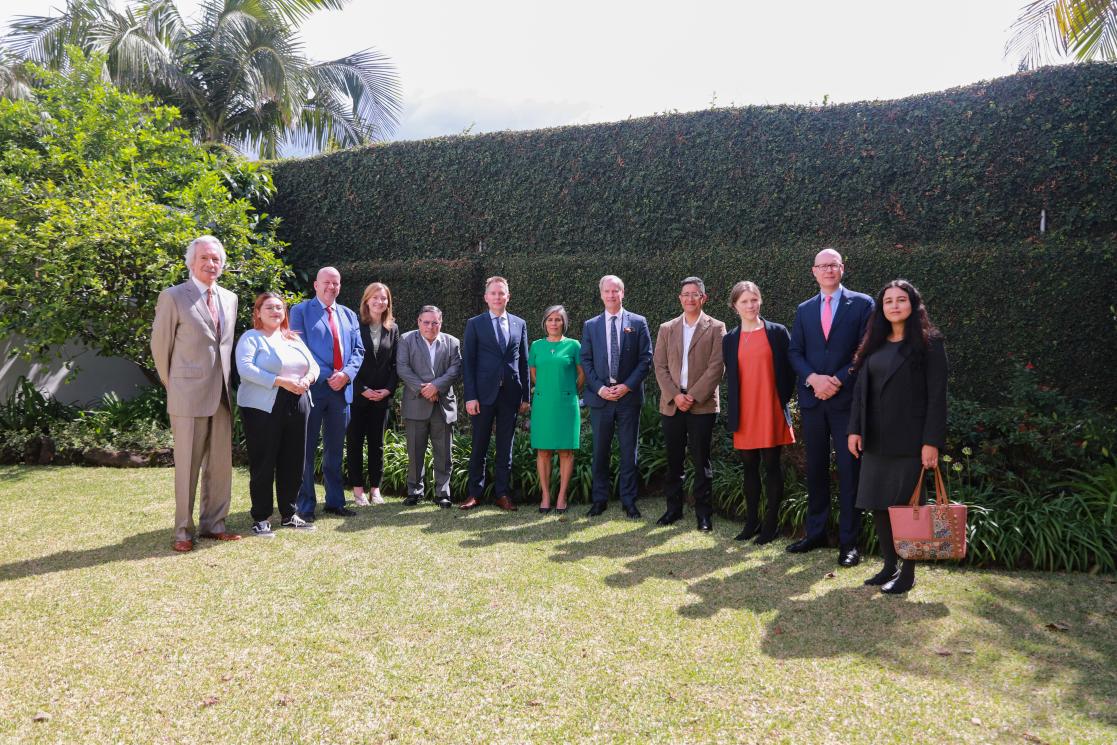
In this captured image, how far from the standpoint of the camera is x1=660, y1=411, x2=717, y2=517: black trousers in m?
5.70

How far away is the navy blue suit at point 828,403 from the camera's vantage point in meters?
4.90

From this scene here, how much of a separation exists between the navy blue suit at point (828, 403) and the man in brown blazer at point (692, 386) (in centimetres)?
66

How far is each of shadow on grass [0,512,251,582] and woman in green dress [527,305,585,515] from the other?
255cm

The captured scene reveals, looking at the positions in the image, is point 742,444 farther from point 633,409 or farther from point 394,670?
point 394,670

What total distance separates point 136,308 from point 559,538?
5905 millimetres

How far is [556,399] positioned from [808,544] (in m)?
2.27

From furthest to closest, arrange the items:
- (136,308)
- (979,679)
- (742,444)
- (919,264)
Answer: (136,308) < (919,264) < (742,444) < (979,679)

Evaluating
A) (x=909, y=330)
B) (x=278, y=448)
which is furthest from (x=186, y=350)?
(x=909, y=330)

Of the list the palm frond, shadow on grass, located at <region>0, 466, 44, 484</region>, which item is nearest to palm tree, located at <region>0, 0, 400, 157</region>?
the palm frond

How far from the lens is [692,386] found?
18.7 ft

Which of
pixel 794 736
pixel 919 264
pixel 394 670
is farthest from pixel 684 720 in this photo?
pixel 919 264

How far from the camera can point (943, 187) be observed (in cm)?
755

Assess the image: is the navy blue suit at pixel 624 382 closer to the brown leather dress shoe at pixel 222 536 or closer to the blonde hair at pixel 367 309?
the blonde hair at pixel 367 309

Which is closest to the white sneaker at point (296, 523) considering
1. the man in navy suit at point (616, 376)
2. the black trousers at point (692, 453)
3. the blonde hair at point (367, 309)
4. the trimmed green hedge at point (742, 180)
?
the blonde hair at point (367, 309)
